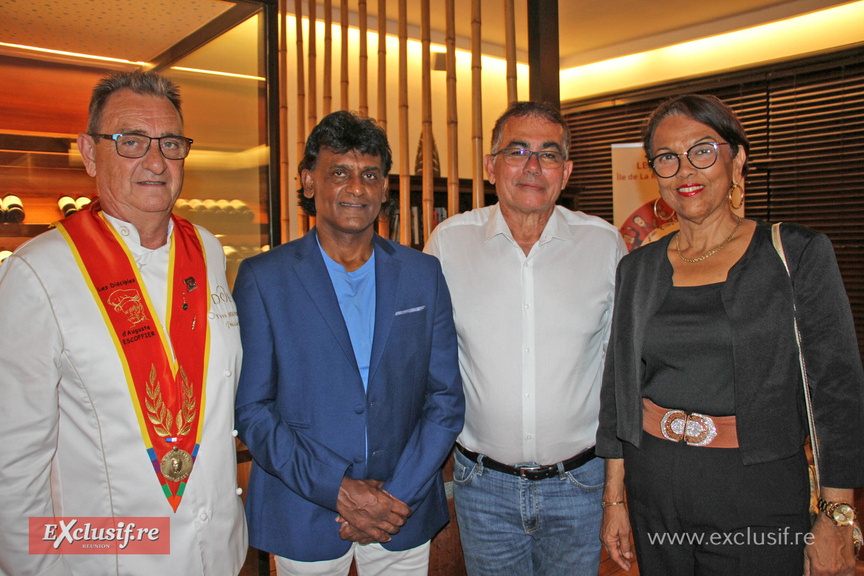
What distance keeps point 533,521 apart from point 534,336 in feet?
1.94

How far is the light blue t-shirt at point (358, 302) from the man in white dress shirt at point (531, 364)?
33cm

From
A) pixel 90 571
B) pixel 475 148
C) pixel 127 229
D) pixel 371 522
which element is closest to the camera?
pixel 90 571

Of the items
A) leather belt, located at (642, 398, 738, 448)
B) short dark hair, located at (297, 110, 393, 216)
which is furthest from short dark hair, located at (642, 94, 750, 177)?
short dark hair, located at (297, 110, 393, 216)

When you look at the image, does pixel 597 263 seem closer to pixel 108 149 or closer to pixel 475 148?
pixel 108 149

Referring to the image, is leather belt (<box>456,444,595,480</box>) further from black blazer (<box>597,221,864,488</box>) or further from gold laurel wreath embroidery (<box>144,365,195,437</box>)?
gold laurel wreath embroidery (<box>144,365,195,437</box>)

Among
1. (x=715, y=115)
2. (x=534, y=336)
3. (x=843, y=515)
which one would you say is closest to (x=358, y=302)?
(x=534, y=336)

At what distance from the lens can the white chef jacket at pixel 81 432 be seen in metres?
1.34

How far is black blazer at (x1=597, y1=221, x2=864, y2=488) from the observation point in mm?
1492

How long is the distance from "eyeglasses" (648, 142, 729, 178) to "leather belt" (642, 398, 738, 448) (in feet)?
2.25

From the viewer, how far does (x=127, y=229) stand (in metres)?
1.57

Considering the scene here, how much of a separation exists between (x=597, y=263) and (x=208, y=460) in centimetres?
135

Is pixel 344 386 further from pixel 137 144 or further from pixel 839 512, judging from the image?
pixel 839 512

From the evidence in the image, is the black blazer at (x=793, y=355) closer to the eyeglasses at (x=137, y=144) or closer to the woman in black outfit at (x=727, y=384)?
the woman in black outfit at (x=727, y=384)

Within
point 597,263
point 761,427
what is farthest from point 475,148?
Answer: point 761,427
